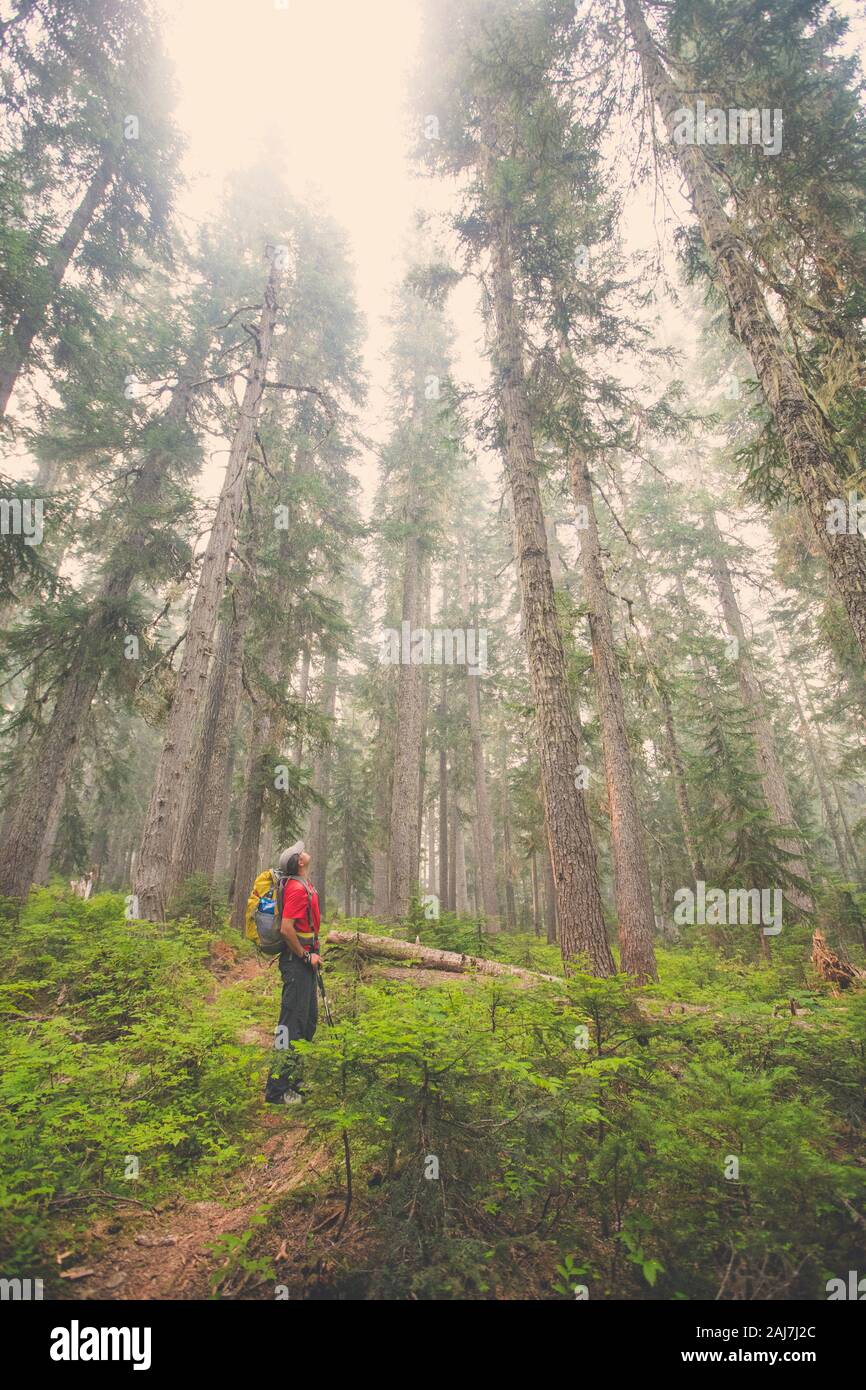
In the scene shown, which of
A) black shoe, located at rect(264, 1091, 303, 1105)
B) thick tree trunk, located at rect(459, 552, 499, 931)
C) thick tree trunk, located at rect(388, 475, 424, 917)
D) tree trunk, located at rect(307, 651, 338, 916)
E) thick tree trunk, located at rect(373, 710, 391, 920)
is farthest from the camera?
tree trunk, located at rect(307, 651, 338, 916)

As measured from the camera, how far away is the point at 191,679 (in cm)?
921

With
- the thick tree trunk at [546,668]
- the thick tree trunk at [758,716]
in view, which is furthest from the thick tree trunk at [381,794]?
the thick tree trunk at [546,668]

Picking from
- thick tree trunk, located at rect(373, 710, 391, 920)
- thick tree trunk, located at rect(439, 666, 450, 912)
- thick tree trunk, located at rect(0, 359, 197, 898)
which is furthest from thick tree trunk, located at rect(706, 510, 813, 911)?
thick tree trunk, located at rect(0, 359, 197, 898)

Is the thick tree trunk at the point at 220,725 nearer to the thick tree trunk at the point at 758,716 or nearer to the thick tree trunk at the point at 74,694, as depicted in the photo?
the thick tree trunk at the point at 74,694

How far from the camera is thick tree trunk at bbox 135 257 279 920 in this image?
8.56 meters

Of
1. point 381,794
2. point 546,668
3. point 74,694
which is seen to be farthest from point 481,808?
point 546,668

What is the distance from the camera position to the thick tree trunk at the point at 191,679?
337 inches

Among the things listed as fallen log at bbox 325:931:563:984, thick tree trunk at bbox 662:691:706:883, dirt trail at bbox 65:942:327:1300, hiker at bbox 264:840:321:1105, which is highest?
thick tree trunk at bbox 662:691:706:883

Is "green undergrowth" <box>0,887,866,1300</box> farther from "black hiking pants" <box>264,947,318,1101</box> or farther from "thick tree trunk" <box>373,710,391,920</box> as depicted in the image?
"thick tree trunk" <box>373,710,391,920</box>

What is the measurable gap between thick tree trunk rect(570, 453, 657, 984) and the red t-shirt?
5882mm

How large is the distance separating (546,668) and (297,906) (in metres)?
4.21

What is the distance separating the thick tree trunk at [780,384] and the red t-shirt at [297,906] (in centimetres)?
546

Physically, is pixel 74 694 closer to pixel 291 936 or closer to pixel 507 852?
pixel 291 936
